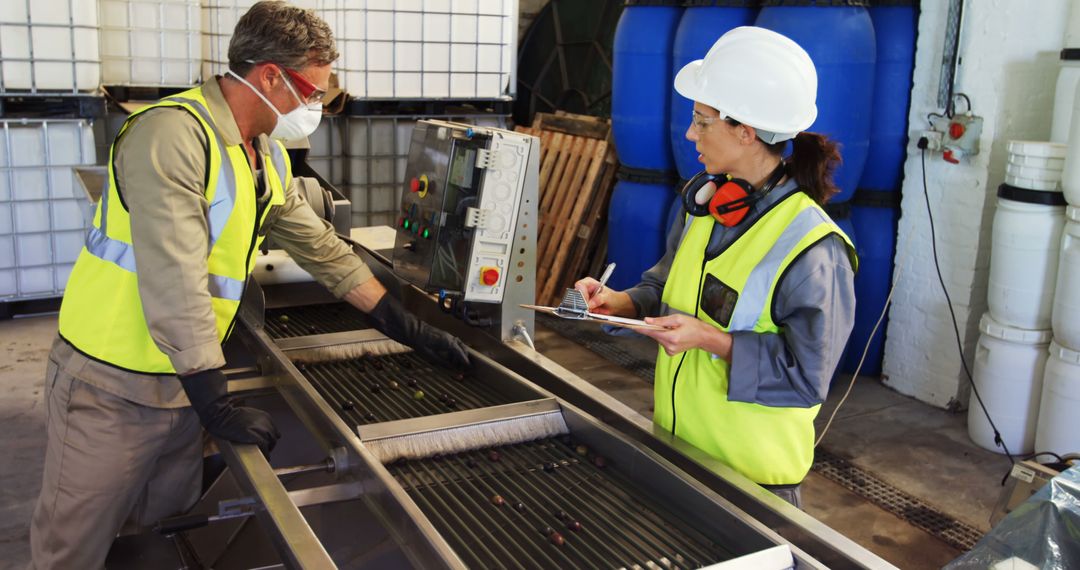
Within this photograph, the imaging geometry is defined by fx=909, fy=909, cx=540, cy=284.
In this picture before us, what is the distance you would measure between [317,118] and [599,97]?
486 cm

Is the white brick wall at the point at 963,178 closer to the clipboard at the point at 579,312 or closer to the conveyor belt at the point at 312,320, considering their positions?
the conveyor belt at the point at 312,320

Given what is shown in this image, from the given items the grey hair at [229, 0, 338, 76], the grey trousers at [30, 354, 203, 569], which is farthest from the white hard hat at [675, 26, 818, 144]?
the grey trousers at [30, 354, 203, 569]

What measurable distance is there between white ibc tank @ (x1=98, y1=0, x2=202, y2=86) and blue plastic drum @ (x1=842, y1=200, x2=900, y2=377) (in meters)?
3.59

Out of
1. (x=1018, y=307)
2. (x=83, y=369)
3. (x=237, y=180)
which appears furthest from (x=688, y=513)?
(x=1018, y=307)

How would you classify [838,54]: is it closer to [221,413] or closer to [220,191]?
[220,191]

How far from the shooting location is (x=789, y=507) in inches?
61.4

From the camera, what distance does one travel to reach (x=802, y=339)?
1.63 m

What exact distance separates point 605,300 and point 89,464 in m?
1.15

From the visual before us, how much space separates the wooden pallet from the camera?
5.61 meters

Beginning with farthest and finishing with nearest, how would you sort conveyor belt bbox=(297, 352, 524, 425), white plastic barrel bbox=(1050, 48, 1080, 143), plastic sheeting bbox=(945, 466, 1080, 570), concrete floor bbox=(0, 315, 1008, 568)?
white plastic barrel bbox=(1050, 48, 1080, 143) < concrete floor bbox=(0, 315, 1008, 568) < conveyor belt bbox=(297, 352, 524, 425) < plastic sheeting bbox=(945, 466, 1080, 570)

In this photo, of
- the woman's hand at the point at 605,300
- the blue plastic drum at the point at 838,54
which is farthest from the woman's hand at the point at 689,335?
the blue plastic drum at the point at 838,54

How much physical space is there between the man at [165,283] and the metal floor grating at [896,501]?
7.76ft

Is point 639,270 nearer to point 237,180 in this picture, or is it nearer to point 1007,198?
point 1007,198

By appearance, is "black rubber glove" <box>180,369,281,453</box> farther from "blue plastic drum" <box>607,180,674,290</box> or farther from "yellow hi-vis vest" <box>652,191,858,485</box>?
"blue plastic drum" <box>607,180,674,290</box>
